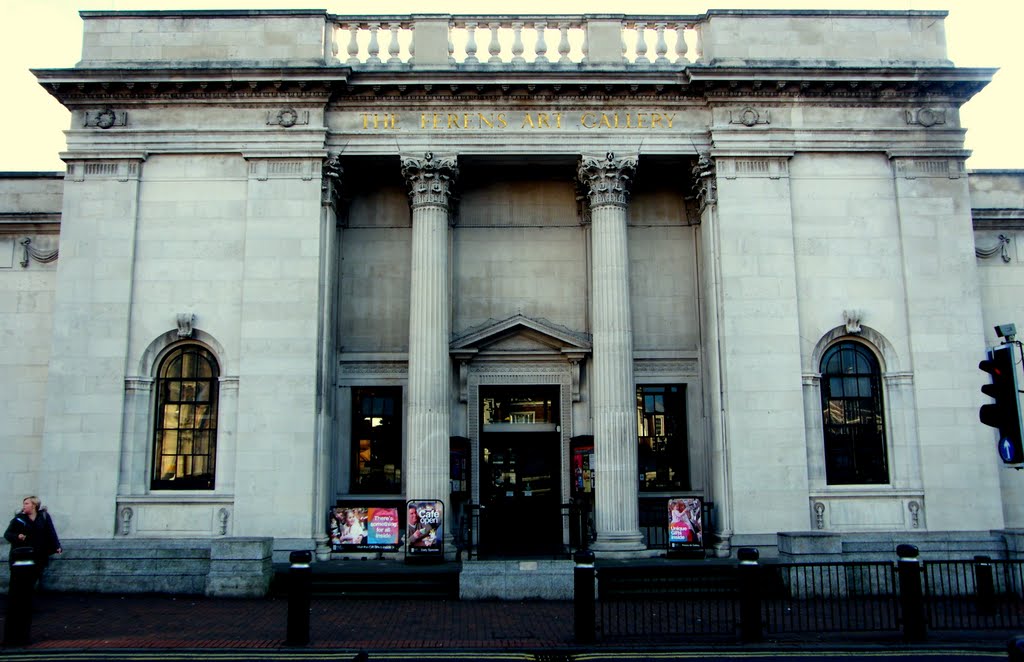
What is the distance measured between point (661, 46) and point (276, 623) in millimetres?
15406

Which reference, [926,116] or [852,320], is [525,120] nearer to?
[852,320]

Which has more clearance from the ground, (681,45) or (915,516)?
(681,45)

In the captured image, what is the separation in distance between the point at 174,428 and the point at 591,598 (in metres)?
11.6

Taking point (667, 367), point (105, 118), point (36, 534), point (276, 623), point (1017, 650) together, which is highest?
point (105, 118)

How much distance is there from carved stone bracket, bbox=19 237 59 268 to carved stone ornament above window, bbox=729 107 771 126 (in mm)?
16932

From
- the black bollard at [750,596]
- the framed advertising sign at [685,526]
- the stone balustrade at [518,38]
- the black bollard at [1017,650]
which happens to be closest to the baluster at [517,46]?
the stone balustrade at [518,38]

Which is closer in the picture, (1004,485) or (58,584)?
(58,584)

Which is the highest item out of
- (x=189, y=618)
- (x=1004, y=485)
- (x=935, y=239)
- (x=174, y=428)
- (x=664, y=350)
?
(x=935, y=239)

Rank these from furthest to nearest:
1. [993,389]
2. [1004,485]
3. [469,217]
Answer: [469,217]
[1004,485]
[993,389]

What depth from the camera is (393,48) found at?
66.4 feet

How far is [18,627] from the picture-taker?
1206 cm

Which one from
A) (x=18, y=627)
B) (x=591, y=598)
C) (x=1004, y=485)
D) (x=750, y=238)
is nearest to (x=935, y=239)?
(x=750, y=238)

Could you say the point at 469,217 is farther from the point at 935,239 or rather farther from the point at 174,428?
the point at 935,239

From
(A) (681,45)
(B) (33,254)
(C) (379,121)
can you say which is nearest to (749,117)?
(A) (681,45)
